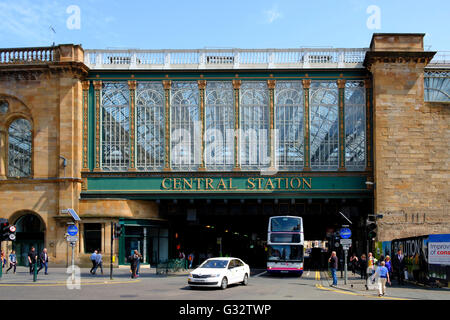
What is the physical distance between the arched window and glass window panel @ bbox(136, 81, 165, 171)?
28.0 feet

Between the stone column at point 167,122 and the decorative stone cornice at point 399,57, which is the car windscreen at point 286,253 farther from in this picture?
the decorative stone cornice at point 399,57

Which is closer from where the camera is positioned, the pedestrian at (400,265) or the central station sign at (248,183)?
the pedestrian at (400,265)

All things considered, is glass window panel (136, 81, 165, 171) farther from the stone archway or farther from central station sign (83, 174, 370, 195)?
the stone archway

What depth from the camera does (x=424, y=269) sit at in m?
28.9

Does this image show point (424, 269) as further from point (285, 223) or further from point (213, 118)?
point (213, 118)

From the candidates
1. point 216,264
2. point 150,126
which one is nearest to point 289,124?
point 150,126

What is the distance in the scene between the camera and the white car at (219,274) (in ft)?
83.6

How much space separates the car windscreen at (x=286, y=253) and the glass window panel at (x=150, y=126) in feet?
39.0

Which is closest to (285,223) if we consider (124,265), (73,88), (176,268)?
(176,268)

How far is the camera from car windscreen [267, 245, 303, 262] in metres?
36.7

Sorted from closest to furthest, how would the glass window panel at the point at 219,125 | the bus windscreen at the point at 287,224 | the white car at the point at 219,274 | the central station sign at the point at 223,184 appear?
the white car at the point at 219,274 → the bus windscreen at the point at 287,224 → the central station sign at the point at 223,184 → the glass window panel at the point at 219,125

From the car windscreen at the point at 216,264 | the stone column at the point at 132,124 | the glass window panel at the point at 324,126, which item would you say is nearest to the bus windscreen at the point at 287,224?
the glass window panel at the point at 324,126

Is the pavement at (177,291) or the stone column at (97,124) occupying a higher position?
the stone column at (97,124)

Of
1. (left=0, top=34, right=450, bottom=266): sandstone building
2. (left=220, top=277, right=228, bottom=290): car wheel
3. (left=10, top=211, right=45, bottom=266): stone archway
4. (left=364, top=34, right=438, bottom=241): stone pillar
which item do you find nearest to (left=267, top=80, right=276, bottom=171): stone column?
(left=0, top=34, right=450, bottom=266): sandstone building
